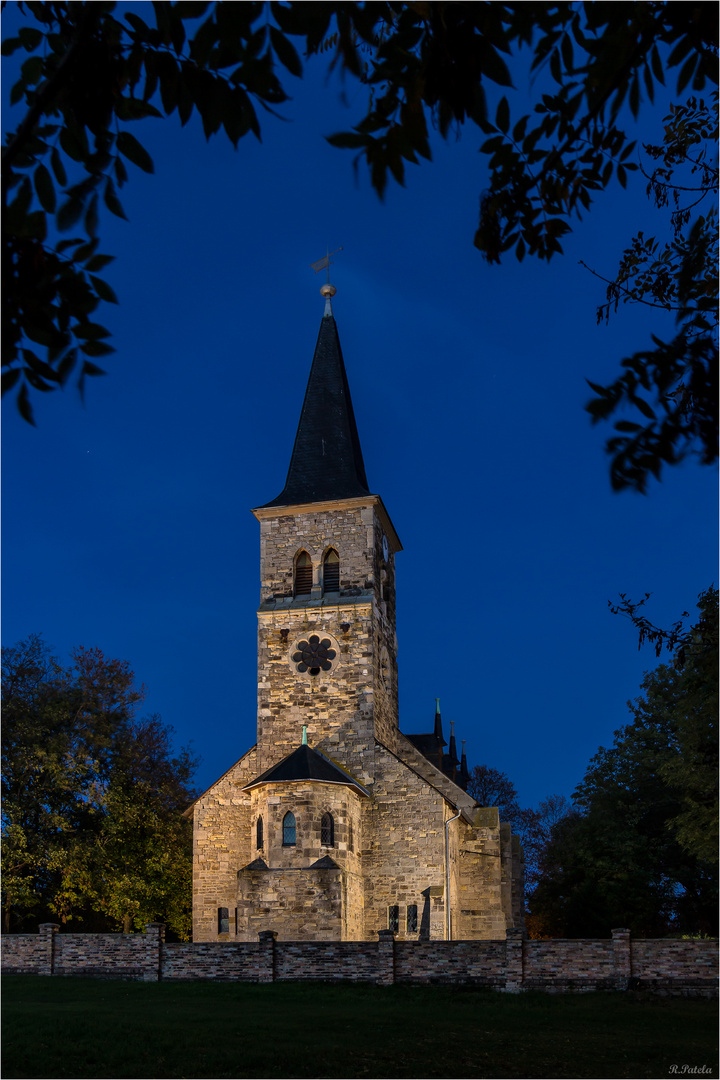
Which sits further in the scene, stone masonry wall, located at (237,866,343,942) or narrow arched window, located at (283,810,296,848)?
narrow arched window, located at (283,810,296,848)

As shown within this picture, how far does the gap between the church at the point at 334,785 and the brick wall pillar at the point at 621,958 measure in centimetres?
842

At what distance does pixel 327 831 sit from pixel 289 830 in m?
1.09

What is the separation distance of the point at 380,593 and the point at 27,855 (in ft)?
46.0

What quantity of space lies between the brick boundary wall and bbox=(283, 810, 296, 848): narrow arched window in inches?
189

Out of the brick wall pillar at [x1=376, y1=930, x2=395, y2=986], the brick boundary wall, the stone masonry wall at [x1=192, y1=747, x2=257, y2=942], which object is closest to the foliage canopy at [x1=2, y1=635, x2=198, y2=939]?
the stone masonry wall at [x1=192, y1=747, x2=257, y2=942]

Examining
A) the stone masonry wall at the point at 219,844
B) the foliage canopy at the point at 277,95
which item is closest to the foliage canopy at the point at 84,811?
the stone masonry wall at the point at 219,844

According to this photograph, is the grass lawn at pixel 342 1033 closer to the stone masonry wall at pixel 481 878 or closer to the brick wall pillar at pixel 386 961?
the brick wall pillar at pixel 386 961

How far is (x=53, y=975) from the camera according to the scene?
24516 mm

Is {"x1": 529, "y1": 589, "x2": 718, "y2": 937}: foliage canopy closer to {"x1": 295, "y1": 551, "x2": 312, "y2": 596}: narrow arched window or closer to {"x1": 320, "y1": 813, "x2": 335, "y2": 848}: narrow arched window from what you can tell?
{"x1": 320, "y1": 813, "x2": 335, "y2": 848}: narrow arched window

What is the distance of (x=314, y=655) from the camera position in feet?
110

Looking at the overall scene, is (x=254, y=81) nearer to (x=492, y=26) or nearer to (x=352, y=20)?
(x=352, y=20)

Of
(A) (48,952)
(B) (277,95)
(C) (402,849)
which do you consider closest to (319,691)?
(C) (402,849)

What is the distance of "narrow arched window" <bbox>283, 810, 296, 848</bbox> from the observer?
28438 mm

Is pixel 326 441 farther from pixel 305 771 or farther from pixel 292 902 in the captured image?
pixel 292 902
